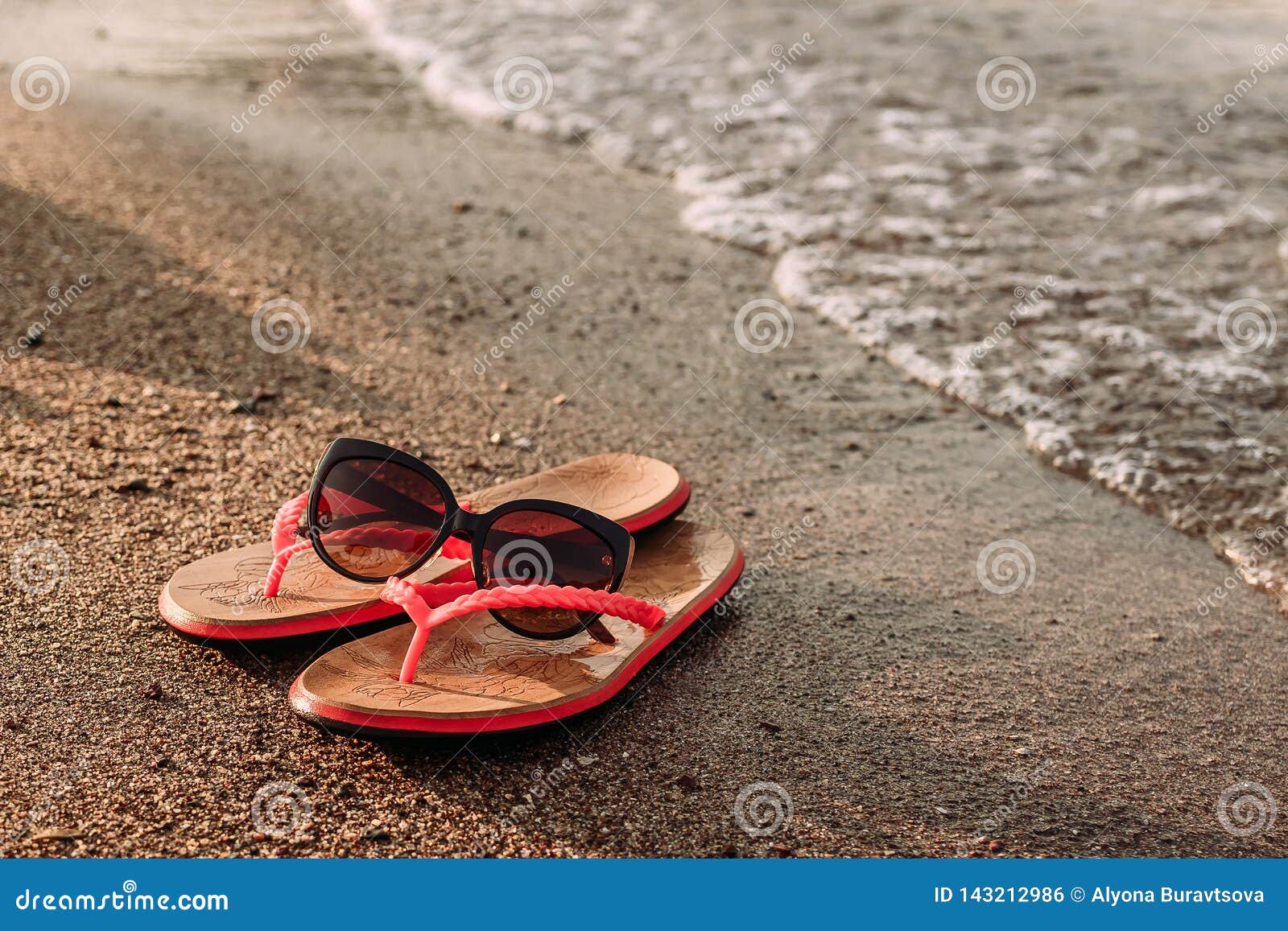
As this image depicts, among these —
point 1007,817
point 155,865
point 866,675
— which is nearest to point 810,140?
point 866,675

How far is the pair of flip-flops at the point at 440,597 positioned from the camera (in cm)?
201

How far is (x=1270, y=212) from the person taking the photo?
17.9 ft

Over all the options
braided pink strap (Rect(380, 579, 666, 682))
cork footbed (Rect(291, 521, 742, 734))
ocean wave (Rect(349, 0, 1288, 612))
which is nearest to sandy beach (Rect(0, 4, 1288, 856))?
cork footbed (Rect(291, 521, 742, 734))

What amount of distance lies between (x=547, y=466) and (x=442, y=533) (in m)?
0.98

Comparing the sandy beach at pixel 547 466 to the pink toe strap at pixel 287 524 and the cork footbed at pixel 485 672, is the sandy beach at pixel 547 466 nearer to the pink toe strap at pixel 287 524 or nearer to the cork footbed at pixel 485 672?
the cork footbed at pixel 485 672

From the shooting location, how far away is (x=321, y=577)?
2307 millimetres

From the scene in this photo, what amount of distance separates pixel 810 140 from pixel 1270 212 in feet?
7.92

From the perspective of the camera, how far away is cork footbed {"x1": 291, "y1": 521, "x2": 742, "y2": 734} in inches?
74.5

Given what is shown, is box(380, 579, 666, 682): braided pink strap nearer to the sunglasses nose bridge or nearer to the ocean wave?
the sunglasses nose bridge

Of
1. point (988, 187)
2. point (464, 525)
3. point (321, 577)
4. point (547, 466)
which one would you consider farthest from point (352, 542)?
point (988, 187)

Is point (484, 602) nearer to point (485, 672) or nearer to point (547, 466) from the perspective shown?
point (485, 672)

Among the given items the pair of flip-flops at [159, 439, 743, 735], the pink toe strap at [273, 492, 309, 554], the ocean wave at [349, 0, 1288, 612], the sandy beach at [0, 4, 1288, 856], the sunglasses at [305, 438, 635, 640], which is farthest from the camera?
the ocean wave at [349, 0, 1288, 612]

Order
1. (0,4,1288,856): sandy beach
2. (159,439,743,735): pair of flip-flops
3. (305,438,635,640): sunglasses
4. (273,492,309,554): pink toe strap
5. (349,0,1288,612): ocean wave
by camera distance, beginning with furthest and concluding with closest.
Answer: (349,0,1288,612): ocean wave, (273,492,309,554): pink toe strap, (305,438,635,640): sunglasses, (159,439,743,735): pair of flip-flops, (0,4,1288,856): sandy beach

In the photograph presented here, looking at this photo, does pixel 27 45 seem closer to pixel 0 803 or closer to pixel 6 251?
pixel 6 251
